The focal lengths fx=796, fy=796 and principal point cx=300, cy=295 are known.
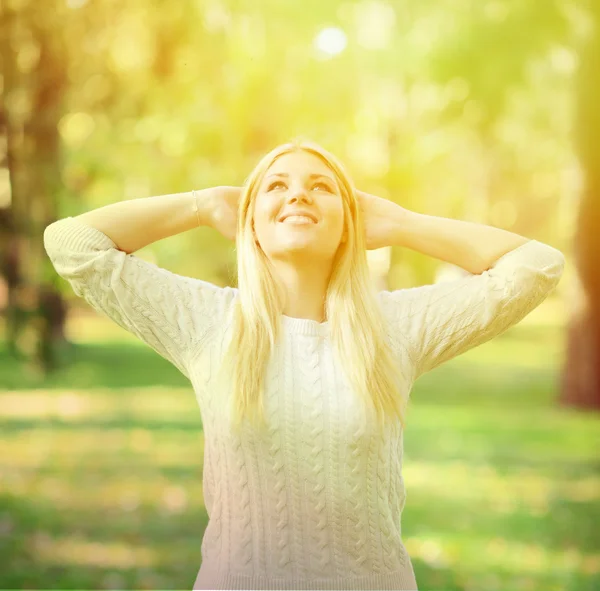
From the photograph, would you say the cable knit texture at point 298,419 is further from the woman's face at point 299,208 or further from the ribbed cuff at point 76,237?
the woman's face at point 299,208

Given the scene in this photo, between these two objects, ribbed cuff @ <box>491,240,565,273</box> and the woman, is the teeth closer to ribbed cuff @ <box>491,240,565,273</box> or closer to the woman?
the woman

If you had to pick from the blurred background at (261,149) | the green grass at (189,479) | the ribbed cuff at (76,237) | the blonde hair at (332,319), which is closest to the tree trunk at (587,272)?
the blurred background at (261,149)

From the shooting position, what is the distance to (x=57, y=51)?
407cm

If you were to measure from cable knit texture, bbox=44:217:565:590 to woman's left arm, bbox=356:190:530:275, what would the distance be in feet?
0.13

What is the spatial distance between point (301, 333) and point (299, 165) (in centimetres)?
25

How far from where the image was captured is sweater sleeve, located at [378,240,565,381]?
1.17 m

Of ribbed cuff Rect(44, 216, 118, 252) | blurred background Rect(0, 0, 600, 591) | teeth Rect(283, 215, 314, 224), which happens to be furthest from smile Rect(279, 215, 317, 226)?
blurred background Rect(0, 0, 600, 591)

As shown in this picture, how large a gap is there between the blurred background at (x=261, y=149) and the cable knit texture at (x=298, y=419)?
2.29 meters

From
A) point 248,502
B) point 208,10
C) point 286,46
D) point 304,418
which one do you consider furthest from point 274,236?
point 208,10

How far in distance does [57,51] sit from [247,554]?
357 centimetres

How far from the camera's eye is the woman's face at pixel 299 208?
3.77ft

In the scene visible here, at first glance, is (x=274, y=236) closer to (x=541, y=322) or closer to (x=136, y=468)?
(x=136, y=468)

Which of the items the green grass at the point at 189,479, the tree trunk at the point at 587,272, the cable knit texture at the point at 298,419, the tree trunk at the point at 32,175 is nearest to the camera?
the cable knit texture at the point at 298,419

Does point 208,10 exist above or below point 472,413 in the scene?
→ above
